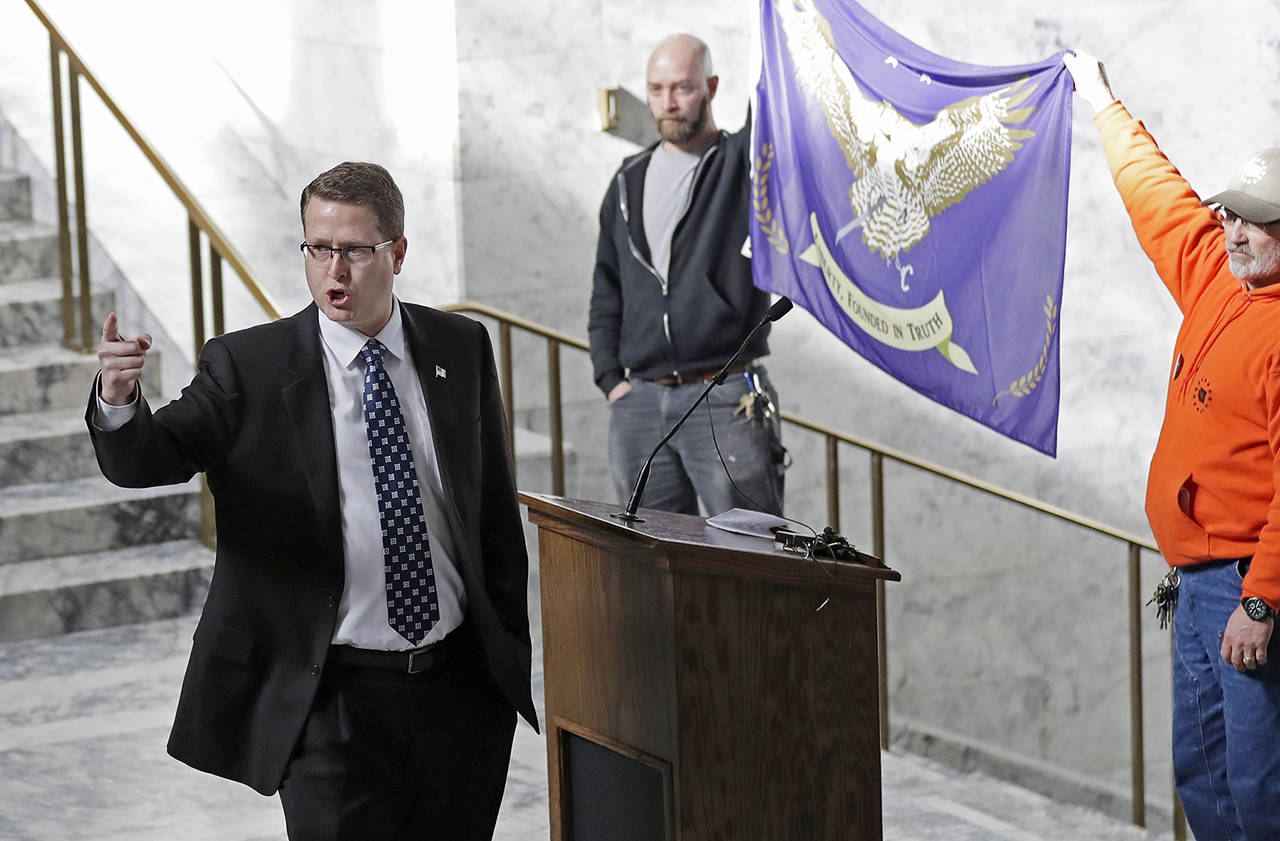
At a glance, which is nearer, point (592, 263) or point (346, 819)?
point (346, 819)

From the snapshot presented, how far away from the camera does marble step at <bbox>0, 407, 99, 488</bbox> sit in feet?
19.3

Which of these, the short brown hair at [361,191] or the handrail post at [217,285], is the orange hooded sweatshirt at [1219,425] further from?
the handrail post at [217,285]

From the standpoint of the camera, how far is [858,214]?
176 inches

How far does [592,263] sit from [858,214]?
2.19m

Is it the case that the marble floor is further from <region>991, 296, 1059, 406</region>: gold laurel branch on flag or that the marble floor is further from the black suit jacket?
the black suit jacket

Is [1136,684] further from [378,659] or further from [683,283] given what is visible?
[378,659]

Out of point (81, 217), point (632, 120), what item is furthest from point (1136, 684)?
point (81, 217)

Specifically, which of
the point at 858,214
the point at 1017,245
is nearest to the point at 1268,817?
the point at 1017,245

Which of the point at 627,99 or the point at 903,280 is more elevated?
the point at 627,99

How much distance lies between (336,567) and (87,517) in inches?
138

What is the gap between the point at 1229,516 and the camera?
306cm

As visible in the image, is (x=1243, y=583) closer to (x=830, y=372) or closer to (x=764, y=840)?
(x=764, y=840)

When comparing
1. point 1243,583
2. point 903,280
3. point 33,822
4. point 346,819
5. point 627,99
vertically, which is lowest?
point 33,822

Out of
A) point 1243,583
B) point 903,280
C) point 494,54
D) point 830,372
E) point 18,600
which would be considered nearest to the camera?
point 1243,583
